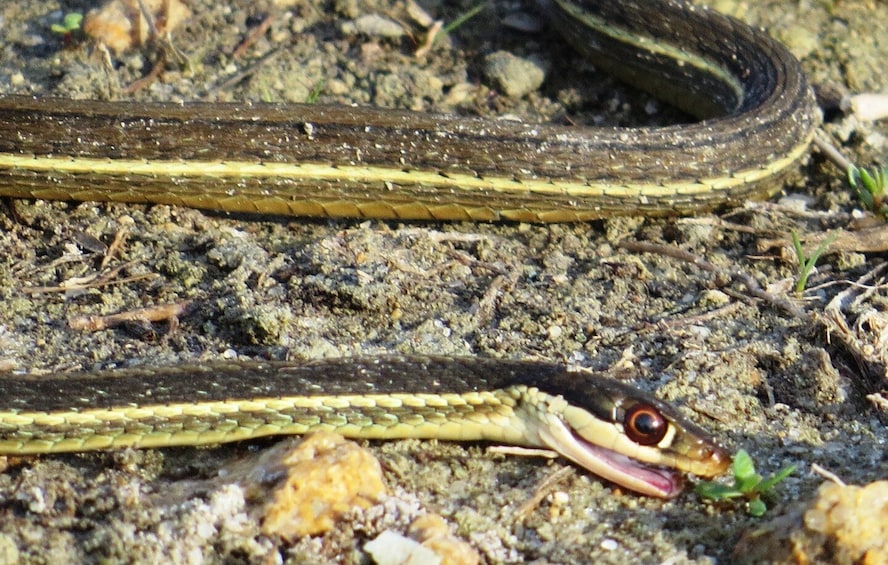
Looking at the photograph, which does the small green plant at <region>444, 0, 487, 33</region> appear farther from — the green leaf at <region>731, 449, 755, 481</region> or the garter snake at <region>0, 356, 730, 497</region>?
the green leaf at <region>731, 449, 755, 481</region>

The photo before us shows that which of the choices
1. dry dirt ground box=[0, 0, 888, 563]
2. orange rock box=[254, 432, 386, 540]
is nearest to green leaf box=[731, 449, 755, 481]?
dry dirt ground box=[0, 0, 888, 563]

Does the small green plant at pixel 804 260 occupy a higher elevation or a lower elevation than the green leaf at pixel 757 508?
higher

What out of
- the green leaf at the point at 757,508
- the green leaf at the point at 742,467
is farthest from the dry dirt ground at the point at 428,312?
the green leaf at the point at 742,467

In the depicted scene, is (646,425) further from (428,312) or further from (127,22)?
(127,22)

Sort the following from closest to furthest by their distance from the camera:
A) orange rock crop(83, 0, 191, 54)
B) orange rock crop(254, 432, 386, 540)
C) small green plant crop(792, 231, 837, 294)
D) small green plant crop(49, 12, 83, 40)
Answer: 1. orange rock crop(254, 432, 386, 540)
2. small green plant crop(792, 231, 837, 294)
3. small green plant crop(49, 12, 83, 40)
4. orange rock crop(83, 0, 191, 54)

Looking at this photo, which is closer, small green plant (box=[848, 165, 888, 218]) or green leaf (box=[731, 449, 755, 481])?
green leaf (box=[731, 449, 755, 481])

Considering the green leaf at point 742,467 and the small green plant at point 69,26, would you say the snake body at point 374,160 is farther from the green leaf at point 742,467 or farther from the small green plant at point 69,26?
the green leaf at point 742,467

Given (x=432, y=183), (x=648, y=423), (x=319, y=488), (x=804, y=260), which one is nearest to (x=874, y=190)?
(x=804, y=260)

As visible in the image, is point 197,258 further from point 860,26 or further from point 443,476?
point 860,26
